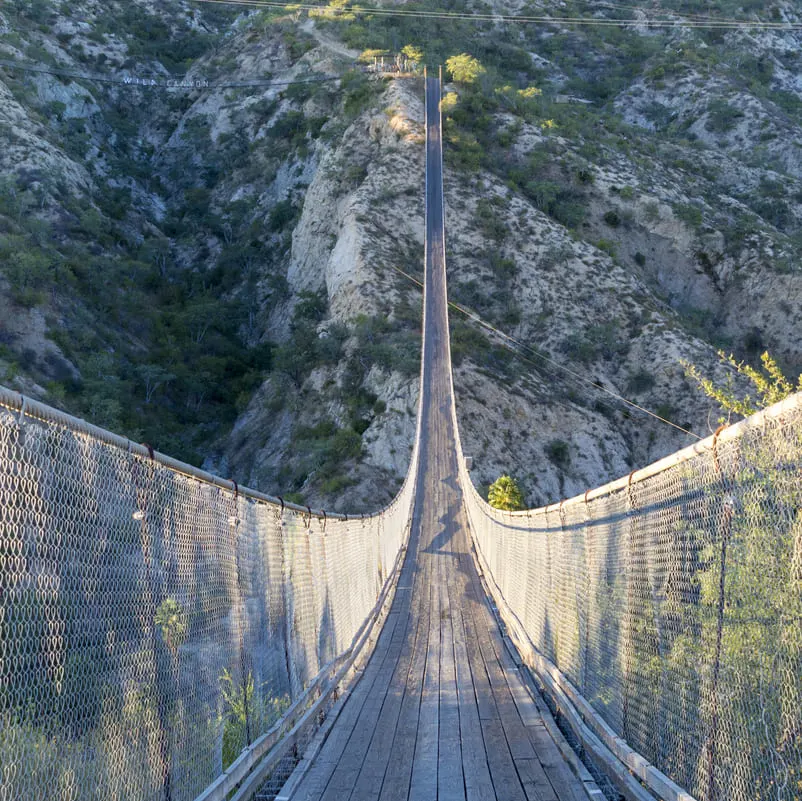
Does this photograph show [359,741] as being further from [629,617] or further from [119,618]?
[119,618]

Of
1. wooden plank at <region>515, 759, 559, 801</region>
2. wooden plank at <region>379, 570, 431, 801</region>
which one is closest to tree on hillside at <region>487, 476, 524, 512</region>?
wooden plank at <region>379, 570, 431, 801</region>

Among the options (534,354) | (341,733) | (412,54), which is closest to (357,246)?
(534,354)

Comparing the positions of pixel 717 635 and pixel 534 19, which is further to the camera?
pixel 534 19

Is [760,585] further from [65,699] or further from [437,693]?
[437,693]

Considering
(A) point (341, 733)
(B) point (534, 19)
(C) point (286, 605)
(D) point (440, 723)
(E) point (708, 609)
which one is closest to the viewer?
(E) point (708, 609)

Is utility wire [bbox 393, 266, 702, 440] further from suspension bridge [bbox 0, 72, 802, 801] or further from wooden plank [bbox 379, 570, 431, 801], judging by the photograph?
suspension bridge [bbox 0, 72, 802, 801]

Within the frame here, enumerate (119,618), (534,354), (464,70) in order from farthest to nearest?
(464,70) → (534,354) → (119,618)

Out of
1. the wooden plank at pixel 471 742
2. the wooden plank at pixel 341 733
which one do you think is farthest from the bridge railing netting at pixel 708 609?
the wooden plank at pixel 341 733
